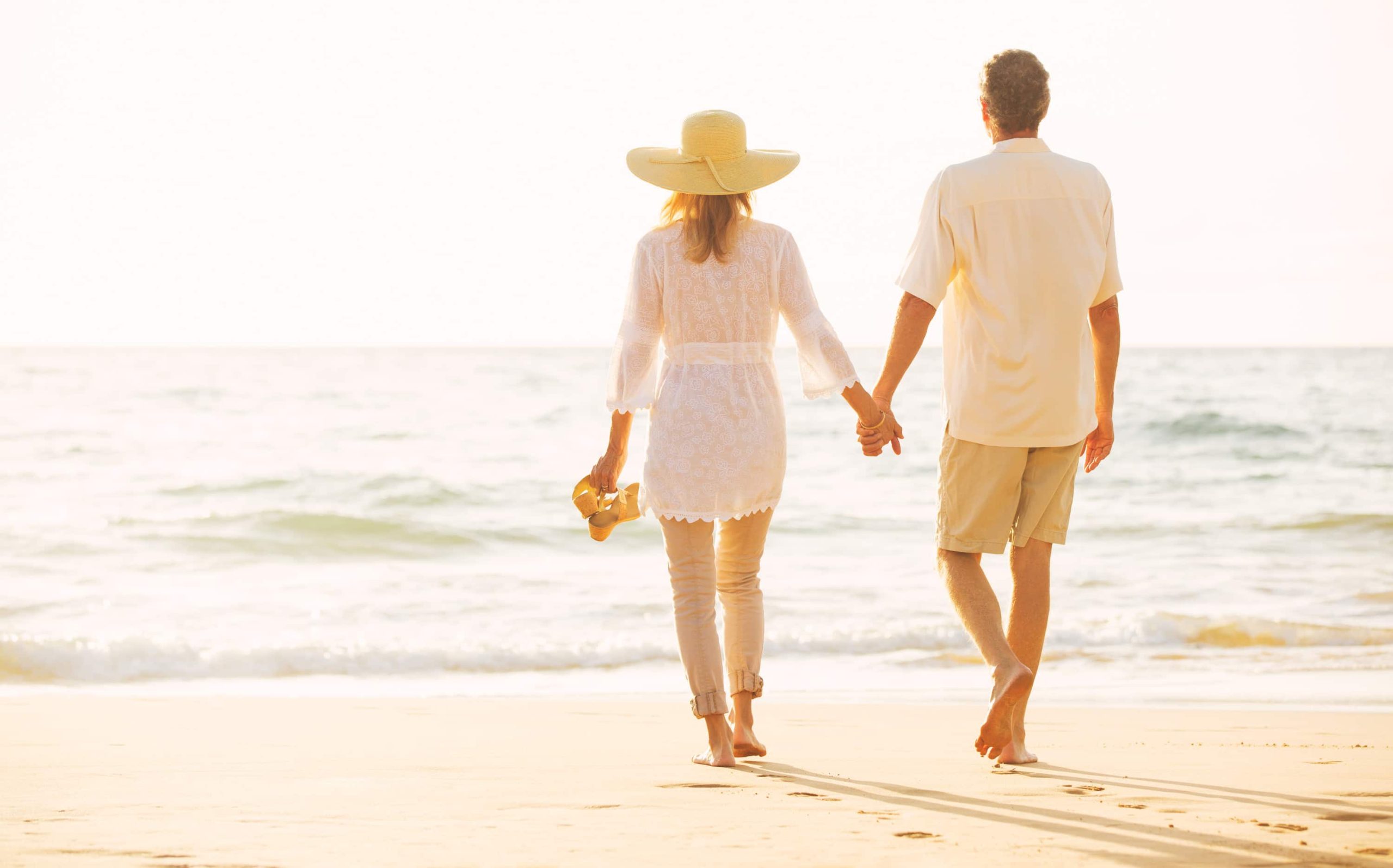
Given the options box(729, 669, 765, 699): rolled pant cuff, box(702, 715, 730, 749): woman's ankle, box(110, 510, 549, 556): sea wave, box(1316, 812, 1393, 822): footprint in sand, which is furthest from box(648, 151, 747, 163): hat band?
box(110, 510, 549, 556): sea wave

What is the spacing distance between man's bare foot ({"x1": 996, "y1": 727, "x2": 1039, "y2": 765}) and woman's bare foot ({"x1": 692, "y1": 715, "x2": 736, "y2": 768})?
0.72 m

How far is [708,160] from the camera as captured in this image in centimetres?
313

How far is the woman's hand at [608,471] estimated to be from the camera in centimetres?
310

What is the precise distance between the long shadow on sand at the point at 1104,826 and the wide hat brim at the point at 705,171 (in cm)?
149

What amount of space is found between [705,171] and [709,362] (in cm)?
48

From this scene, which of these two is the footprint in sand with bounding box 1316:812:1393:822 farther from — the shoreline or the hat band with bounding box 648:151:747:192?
the shoreline

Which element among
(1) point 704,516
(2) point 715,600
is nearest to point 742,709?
(2) point 715,600

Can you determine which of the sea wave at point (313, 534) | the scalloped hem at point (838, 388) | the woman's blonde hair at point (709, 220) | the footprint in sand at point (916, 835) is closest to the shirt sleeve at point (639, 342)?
the woman's blonde hair at point (709, 220)

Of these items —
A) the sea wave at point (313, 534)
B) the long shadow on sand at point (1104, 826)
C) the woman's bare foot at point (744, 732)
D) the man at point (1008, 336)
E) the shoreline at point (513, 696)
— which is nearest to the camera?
the long shadow on sand at point (1104, 826)

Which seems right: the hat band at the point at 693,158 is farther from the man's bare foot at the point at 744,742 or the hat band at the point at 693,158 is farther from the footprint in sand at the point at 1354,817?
the footprint in sand at the point at 1354,817

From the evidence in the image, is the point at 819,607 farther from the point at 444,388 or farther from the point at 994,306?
the point at 444,388

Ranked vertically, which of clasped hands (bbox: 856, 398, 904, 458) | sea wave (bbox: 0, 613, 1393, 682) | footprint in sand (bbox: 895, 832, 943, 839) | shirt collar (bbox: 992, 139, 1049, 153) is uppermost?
shirt collar (bbox: 992, 139, 1049, 153)

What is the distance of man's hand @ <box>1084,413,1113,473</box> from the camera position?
3230 mm

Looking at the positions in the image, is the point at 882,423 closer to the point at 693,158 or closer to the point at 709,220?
the point at 709,220
